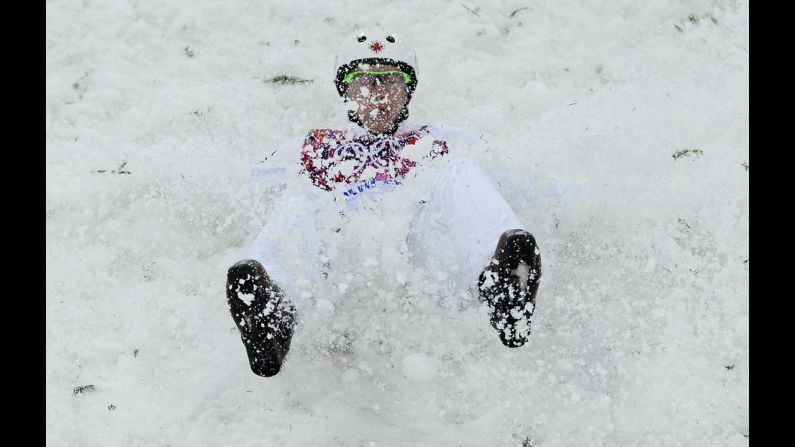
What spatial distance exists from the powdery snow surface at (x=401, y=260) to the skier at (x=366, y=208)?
0.13m

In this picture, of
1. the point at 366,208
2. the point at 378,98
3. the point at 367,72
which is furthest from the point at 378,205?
the point at 367,72

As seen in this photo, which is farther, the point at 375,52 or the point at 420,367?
the point at 375,52

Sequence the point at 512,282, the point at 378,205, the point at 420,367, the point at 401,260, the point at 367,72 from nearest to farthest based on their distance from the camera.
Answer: the point at 512,282 < the point at 420,367 < the point at 401,260 < the point at 378,205 < the point at 367,72

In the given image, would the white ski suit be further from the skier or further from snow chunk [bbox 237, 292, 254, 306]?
snow chunk [bbox 237, 292, 254, 306]

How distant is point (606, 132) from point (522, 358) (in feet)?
3.83

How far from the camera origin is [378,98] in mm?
2275

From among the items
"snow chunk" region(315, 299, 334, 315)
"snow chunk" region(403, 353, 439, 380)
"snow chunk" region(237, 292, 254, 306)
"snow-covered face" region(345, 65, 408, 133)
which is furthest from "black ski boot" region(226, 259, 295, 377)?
"snow-covered face" region(345, 65, 408, 133)

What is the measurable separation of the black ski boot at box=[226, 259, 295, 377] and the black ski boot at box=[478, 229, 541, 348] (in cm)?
57

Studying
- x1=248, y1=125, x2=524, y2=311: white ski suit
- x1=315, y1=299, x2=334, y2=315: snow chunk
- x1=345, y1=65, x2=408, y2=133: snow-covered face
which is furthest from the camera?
x1=345, y1=65, x2=408, y2=133: snow-covered face

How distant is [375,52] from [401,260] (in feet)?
2.62

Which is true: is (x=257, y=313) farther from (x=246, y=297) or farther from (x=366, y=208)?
(x=366, y=208)

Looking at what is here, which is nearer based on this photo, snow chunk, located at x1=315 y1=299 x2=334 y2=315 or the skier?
the skier

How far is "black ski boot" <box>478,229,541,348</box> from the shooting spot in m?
1.60

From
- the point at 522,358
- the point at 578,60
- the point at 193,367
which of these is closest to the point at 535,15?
the point at 578,60
